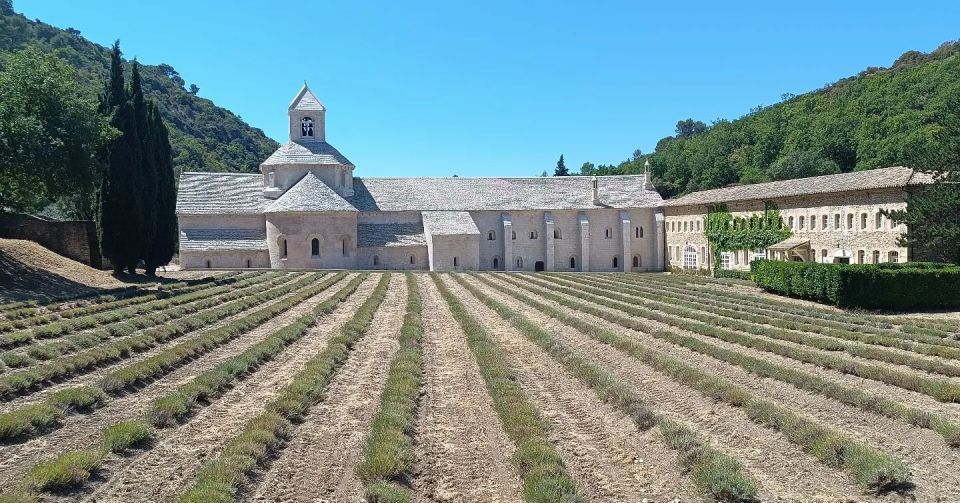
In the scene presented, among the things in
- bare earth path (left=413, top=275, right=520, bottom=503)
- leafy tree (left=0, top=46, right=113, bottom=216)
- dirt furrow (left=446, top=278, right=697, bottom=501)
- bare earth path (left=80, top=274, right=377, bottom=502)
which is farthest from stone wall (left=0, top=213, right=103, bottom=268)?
dirt furrow (left=446, top=278, right=697, bottom=501)

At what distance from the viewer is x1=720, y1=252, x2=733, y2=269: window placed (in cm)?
5022

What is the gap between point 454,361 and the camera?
15219mm

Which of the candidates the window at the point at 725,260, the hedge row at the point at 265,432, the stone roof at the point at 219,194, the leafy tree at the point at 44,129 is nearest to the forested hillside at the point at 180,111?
the stone roof at the point at 219,194

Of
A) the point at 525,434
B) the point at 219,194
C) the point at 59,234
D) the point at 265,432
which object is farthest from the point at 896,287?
the point at 219,194

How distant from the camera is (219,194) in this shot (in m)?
55.8

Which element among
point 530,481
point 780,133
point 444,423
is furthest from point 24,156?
point 780,133

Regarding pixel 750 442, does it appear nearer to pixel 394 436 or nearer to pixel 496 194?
pixel 394 436

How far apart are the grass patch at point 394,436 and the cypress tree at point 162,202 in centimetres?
2976

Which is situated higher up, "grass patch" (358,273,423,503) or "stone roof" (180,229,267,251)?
"stone roof" (180,229,267,251)

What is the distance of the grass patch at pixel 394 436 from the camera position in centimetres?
759

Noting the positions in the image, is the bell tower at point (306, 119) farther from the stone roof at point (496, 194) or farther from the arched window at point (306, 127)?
the stone roof at point (496, 194)

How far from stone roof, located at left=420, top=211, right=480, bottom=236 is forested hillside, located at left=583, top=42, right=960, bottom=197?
32.6m

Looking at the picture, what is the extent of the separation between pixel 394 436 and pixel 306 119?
5377 centimetres

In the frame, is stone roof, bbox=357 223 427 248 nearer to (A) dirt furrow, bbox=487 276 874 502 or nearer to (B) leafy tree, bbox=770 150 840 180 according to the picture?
(A) dirt furrow, bbox=487 276 874 502
